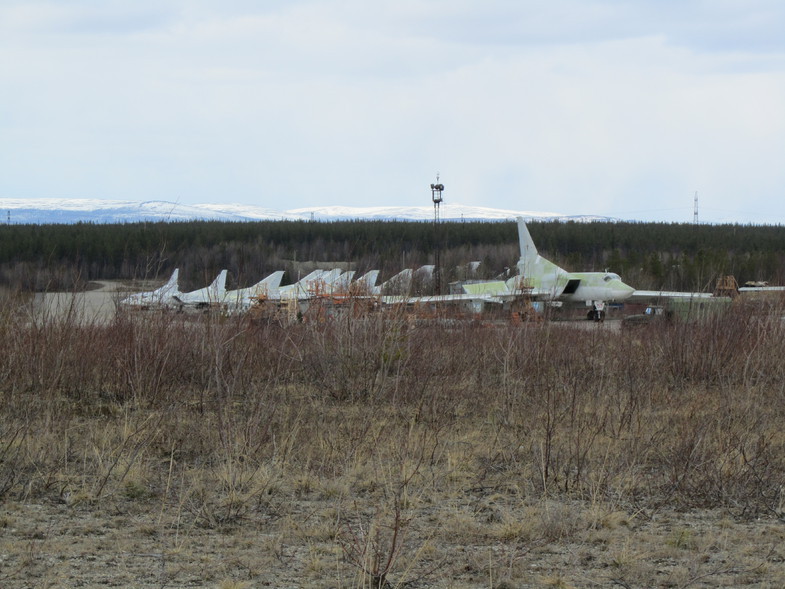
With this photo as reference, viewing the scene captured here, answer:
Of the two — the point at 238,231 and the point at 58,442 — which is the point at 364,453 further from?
the point at 238,231

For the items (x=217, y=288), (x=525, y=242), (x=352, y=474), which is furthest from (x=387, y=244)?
(x=352, y=474)

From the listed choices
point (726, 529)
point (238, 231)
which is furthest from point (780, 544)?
point (238, 231)

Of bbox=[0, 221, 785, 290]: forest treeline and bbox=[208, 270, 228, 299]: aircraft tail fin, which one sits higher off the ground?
bbox=[0, 221, 785, 290]: forest treeline

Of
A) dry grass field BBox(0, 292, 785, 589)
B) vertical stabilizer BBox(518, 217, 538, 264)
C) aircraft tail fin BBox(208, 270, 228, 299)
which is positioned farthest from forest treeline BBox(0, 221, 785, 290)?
dry grass field BBox(0, 292, 785, 589)

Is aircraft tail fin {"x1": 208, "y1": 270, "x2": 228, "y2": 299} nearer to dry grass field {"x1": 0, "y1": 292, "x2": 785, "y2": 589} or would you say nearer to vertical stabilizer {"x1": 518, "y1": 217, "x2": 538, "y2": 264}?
dry grass field {"x1": 0, "y1": 292, "x2": 785, "y2": 589}

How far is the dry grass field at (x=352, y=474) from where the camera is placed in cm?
407

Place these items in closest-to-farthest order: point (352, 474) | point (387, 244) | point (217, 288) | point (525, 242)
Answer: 1. point (352, 474)
2. point (217, 288)
3. point (525, 242)
4. point (387, 244)

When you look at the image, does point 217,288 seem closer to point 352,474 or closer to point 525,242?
point 352,474

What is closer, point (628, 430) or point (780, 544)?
point (780, 544)

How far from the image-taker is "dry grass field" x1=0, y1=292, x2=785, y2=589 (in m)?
4.07

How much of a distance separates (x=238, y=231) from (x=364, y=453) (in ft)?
287

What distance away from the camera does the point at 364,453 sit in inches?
256

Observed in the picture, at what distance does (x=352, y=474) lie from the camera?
5.90m

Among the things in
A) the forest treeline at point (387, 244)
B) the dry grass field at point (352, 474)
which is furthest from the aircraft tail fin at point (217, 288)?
the forest treeline at point (387, 244)
